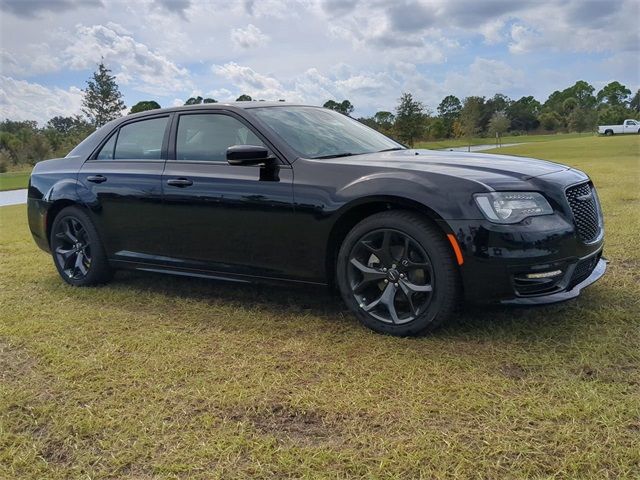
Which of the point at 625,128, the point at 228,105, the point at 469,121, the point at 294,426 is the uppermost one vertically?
the point at 469,121

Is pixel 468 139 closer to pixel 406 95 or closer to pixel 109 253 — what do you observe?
pixel 406 95

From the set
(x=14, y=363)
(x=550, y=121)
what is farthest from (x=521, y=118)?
(x=14, y=363)

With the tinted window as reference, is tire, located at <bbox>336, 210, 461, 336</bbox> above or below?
below

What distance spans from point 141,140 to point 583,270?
3.54m

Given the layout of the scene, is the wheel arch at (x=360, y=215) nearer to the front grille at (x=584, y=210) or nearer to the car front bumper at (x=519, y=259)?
the car front bumper at (x=519, y=259)

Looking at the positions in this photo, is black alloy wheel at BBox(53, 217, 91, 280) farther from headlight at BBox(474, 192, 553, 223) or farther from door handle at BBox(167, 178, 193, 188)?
headlight at BBox(474, 192, 553, 223)

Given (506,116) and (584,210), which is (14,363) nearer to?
(584,210)

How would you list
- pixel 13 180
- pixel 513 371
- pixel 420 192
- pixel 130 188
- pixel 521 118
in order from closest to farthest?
pixel 513 371 < pixel 420 192 < pixel 130 188 < pixel 13 180 < pixel 521 118

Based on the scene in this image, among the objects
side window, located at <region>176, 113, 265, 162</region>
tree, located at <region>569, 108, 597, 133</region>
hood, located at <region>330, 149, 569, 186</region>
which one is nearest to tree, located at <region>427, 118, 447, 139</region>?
tree, located at <region>569, 108, 597, 133</region>

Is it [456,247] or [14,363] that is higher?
[456,247]

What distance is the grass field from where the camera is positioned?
7.30 ft

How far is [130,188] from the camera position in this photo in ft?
14.8

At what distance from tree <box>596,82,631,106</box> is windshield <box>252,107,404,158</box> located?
11723cm

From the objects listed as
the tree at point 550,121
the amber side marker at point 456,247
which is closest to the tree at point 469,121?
the tree at point 550,121
